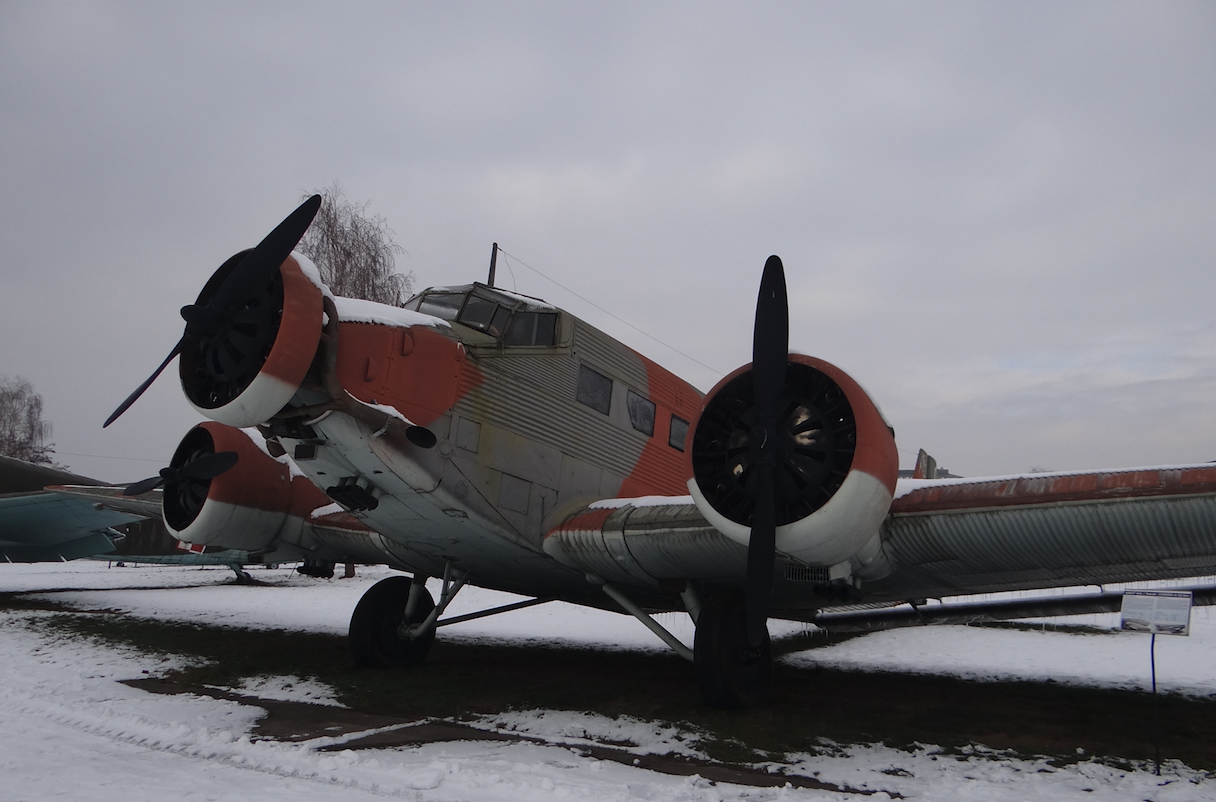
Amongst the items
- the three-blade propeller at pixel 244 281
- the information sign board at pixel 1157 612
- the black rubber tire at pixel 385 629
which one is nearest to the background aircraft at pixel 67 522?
the black rubber tire at pixel 385 629

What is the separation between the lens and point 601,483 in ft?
26.7

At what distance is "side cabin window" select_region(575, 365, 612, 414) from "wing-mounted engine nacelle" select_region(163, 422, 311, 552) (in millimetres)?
4279

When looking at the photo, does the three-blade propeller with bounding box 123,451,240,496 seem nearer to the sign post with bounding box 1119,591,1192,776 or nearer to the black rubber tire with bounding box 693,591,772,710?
the black rubber tire with bounding box 693,591,772,710

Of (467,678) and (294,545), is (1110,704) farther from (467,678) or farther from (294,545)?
(294,545)

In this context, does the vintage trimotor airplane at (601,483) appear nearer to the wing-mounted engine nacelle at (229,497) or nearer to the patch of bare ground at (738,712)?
the wing-mounted engine nacelle at (229,497)

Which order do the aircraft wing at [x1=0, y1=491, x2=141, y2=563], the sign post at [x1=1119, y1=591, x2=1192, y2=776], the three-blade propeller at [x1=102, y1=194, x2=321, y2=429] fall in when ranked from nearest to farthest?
the sign post at [x1=1119, y1=591, x2=1192, y2=776] < the three-blade propeller at [x1=102, y1=194, x2=321, y2=429] < the aircraft wing at [x1=0, y1=491, x2=141, y2=563]

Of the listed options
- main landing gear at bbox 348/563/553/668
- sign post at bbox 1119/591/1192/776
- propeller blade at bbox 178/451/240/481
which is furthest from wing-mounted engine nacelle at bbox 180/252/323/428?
sign post at bbox 1119/591/1192/776

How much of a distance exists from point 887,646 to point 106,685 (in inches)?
461

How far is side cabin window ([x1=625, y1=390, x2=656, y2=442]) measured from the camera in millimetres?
8758

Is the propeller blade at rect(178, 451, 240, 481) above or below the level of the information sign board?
above

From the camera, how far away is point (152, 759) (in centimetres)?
455

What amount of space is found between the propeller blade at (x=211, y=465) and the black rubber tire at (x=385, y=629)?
6.84 ft

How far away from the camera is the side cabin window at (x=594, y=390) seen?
8062mm

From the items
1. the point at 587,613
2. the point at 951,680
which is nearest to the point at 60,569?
the point at 587,613
